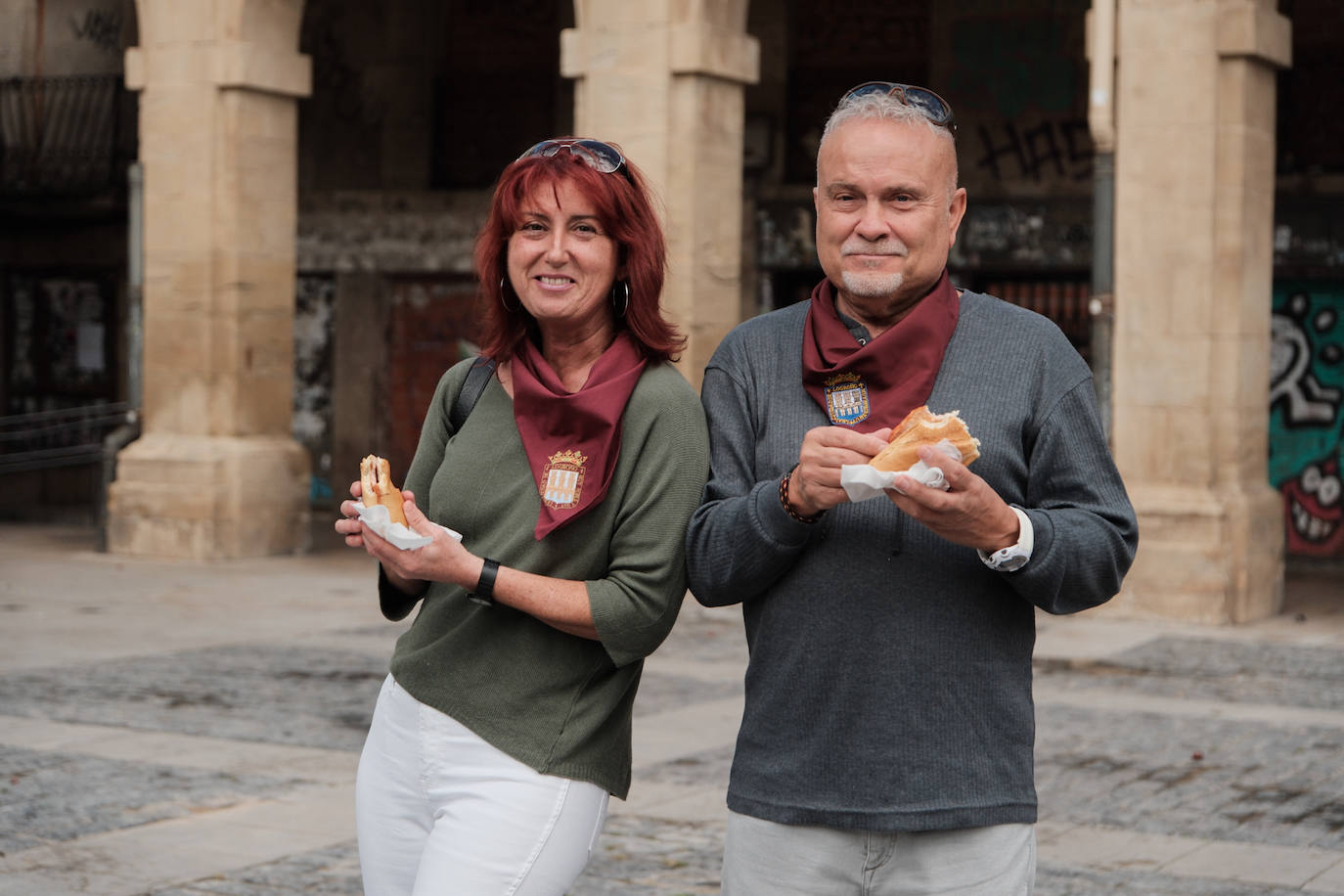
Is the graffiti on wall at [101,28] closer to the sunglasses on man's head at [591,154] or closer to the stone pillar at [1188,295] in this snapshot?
the stone pillar at [1188,295]

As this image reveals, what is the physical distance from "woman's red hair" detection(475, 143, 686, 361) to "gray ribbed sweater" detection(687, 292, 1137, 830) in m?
0.35

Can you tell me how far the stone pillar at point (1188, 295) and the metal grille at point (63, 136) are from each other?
11.0m

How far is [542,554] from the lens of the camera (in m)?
3.09

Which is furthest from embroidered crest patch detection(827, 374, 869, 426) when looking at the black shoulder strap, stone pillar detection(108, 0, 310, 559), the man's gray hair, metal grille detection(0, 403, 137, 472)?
metal grille detection(0, 403, 137, 472)

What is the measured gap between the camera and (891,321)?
9.88 feet

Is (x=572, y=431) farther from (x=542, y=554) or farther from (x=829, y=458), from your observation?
(x=829, y=458)

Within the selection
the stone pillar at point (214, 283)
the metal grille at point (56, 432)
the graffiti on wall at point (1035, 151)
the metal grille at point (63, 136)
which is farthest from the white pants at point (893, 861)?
the metal grille at point (63, 136)

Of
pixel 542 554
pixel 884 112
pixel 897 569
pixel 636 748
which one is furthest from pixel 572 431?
pixel 636 748

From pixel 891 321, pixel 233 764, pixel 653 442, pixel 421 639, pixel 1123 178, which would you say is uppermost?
pixel 1123 178

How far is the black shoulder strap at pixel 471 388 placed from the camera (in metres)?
3.25

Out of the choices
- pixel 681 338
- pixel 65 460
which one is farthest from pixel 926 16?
pixel 681 338

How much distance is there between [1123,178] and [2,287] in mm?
12930

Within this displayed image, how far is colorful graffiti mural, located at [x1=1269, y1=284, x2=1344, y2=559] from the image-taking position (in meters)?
15.9

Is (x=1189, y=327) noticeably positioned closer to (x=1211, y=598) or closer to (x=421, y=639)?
(x=1211, y=598)
